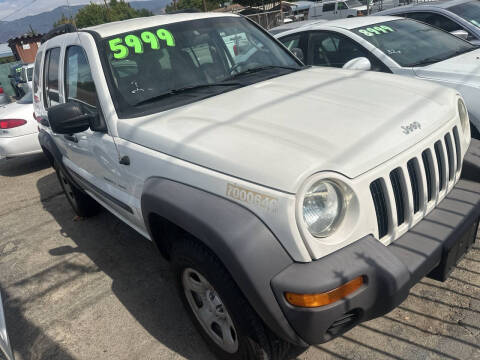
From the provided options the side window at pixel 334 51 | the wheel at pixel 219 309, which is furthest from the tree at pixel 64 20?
the wheel at pixel 219 309

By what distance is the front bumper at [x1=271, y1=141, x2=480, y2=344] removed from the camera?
5.55 feet

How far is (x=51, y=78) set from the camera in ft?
13.1

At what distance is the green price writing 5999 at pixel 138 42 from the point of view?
293 cm

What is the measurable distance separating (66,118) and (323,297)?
1.98 m

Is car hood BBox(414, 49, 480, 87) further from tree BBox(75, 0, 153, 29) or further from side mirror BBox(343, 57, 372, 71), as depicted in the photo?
tree BBox(75, 0, 153, 29)

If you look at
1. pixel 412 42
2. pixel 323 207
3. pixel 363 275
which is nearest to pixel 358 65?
pixel 412 42

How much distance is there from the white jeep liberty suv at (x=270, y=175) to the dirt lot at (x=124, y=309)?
19.1 inches

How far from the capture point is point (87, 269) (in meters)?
3.66

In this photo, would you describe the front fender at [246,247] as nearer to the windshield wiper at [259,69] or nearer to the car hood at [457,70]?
the windshield wiper at [259,69]

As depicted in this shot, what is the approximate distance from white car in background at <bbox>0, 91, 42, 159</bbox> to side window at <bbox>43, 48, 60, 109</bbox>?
2.97 metres

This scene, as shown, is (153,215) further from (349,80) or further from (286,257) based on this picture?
(349,80)

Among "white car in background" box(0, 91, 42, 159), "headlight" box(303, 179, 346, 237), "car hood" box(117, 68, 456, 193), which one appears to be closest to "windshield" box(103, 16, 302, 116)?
"car hood" box(117, 68, 456, 193)

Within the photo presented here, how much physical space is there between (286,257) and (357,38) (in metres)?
3.68

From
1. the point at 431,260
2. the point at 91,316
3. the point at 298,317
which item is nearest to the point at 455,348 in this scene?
the point at 431,260
